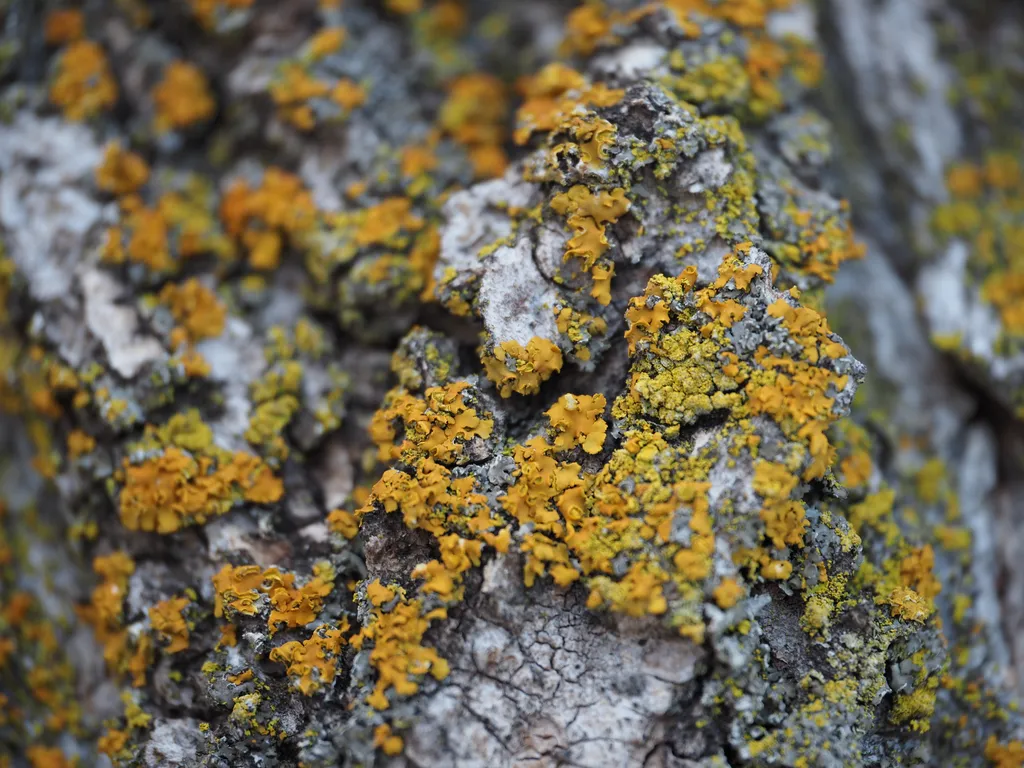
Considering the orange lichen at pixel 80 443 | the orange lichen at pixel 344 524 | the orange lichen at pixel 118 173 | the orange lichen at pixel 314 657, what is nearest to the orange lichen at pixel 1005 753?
the orange lichen at pixel 314 657

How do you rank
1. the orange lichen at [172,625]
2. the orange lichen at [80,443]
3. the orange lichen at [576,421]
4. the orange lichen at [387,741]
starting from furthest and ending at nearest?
the orange lichen at [80,443], the orange lichen at [172,625], the orange lichen at [576,421], the orange lichen at [387,741]

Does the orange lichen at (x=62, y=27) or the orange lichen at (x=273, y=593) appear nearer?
the orange lichen at (x=273, y=593)

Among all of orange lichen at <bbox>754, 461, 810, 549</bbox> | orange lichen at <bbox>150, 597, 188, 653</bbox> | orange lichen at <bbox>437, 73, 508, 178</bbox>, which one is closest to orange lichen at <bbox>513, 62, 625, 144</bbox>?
orange lichen at <bbox>437, 73, 508, 178</bbox>

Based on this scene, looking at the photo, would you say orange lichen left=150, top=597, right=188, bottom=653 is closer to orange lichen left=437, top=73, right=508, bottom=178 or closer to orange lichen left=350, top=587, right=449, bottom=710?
orange lichen left=350, top=587, right=449, bottom=710

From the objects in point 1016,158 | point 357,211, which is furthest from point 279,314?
point 1016,158

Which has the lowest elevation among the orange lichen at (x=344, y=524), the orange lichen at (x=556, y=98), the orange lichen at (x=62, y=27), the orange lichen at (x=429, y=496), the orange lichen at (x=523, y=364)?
the orange lichen at (x=344, y=524)

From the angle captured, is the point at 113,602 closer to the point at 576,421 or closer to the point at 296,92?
the point at 576,421

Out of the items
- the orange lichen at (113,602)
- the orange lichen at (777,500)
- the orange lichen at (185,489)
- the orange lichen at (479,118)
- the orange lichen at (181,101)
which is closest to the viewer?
the orange lichen at (777,500)

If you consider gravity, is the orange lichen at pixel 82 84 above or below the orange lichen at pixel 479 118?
above

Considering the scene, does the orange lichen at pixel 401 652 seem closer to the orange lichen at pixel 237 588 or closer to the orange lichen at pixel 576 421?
the orange lichen at pixel 237 588
